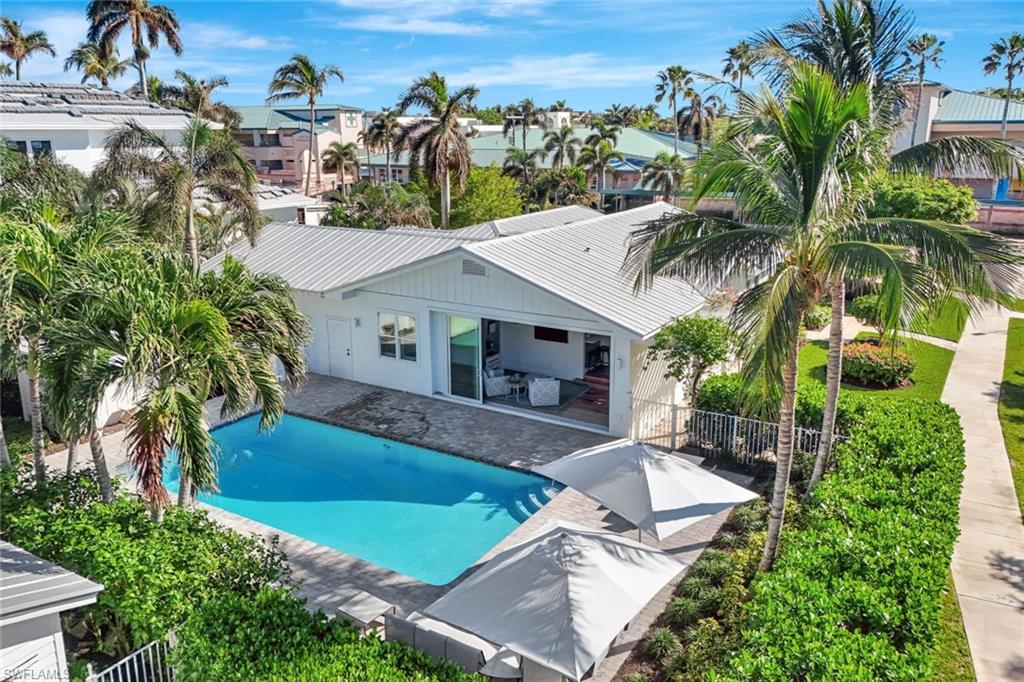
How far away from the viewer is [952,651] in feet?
31.9

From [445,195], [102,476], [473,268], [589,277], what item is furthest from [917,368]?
[445,195]

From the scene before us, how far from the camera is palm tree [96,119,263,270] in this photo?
18.8 m

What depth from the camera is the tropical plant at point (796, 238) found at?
9039 millimetres

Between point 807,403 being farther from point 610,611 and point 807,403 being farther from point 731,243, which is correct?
point 610,611

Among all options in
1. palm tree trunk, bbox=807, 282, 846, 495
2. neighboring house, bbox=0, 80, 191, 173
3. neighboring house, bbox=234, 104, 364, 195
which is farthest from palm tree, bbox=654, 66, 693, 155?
palm tree trunk, bbox=807, 282, 846, 495

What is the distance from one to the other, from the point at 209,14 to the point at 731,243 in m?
15.6

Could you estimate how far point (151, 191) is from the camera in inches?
776

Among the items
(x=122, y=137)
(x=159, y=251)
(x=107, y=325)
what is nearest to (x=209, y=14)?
(x=122, y=137)

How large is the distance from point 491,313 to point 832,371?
970 cm

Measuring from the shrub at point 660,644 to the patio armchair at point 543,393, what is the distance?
33.9 feet

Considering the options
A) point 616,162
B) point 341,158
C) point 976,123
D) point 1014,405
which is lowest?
point 1014,405

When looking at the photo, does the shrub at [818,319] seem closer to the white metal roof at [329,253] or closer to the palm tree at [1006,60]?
the white metal roof at [329,253]

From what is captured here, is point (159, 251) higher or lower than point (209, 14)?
lower

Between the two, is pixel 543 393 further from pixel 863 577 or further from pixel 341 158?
pixel 341 158
